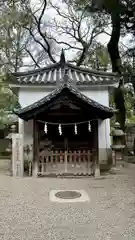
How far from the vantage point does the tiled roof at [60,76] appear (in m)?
12.8

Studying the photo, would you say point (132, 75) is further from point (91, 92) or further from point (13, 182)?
point (13, 182)

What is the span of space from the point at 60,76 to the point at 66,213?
8.99 meters

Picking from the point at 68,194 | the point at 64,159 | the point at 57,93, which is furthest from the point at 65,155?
the point at 68,194

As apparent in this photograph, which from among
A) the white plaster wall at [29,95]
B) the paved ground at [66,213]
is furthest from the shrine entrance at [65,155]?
the white plaster wall at [29,95]

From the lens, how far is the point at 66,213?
592 centimetres

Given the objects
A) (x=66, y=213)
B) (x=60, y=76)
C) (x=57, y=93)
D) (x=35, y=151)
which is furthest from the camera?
(x=60, y=76)

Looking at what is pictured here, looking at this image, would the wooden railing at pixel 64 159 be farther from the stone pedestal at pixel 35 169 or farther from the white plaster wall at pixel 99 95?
the white plaster wall at pixel 99 95

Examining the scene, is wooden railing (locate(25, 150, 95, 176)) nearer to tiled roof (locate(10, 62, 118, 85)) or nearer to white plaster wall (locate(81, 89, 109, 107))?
white plaster wall (locate(81, 89, 109, 107))

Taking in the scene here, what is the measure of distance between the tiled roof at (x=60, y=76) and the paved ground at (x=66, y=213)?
17.2ft

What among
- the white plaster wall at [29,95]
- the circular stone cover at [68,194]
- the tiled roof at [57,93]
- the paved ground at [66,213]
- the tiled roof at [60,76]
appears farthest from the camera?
the white plaster wall at [29,95]

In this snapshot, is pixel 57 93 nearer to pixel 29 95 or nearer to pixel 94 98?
pixel 29 95

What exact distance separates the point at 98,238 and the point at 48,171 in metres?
6.53

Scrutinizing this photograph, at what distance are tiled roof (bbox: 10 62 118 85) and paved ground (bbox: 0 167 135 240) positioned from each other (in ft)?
17.2

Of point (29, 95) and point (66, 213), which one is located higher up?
Result: point (29, 95)
